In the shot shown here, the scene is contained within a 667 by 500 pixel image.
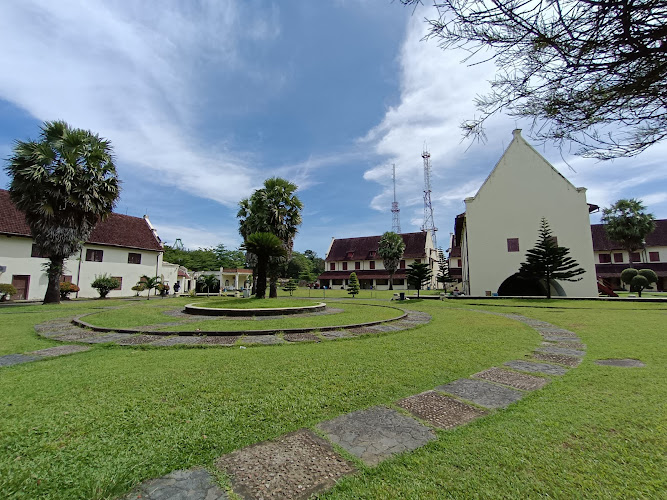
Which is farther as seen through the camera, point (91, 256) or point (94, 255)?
point (94, 255)

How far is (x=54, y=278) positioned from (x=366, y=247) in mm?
38413

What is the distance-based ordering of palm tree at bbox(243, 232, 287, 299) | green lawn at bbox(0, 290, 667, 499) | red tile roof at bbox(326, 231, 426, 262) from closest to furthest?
green lawn at bbox(0, 290, 667, 499), palm tree at bbox(243, 232, 287, 299), red tile roof at bbox(326, 231, 426, 262)

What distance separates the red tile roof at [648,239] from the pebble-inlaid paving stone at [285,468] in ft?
155

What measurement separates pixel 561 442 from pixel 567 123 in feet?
10.2

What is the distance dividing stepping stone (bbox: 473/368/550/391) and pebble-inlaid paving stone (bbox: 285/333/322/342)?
3.40m

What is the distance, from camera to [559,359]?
15.4 feet

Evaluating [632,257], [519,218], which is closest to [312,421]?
[519,218]

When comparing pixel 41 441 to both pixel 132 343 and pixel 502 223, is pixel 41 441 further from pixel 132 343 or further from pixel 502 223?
pixel 502 223

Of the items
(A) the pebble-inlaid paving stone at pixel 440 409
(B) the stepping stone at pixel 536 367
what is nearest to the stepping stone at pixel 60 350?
(A) the pebble-inlaid paving stone at pixel 440 409

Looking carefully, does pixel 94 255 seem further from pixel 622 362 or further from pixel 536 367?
pixel 622 362

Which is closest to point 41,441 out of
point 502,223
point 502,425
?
point 502,425

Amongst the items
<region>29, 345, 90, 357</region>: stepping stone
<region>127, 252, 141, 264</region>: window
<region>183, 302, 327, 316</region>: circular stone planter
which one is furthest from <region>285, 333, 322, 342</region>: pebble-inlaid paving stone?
<region>127, 252, 141, 264</region>: window

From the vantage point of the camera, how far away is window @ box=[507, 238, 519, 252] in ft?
74.3

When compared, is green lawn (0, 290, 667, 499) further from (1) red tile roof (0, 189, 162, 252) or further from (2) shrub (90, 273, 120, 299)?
(2) shrub (90, 273, 120, 299)
